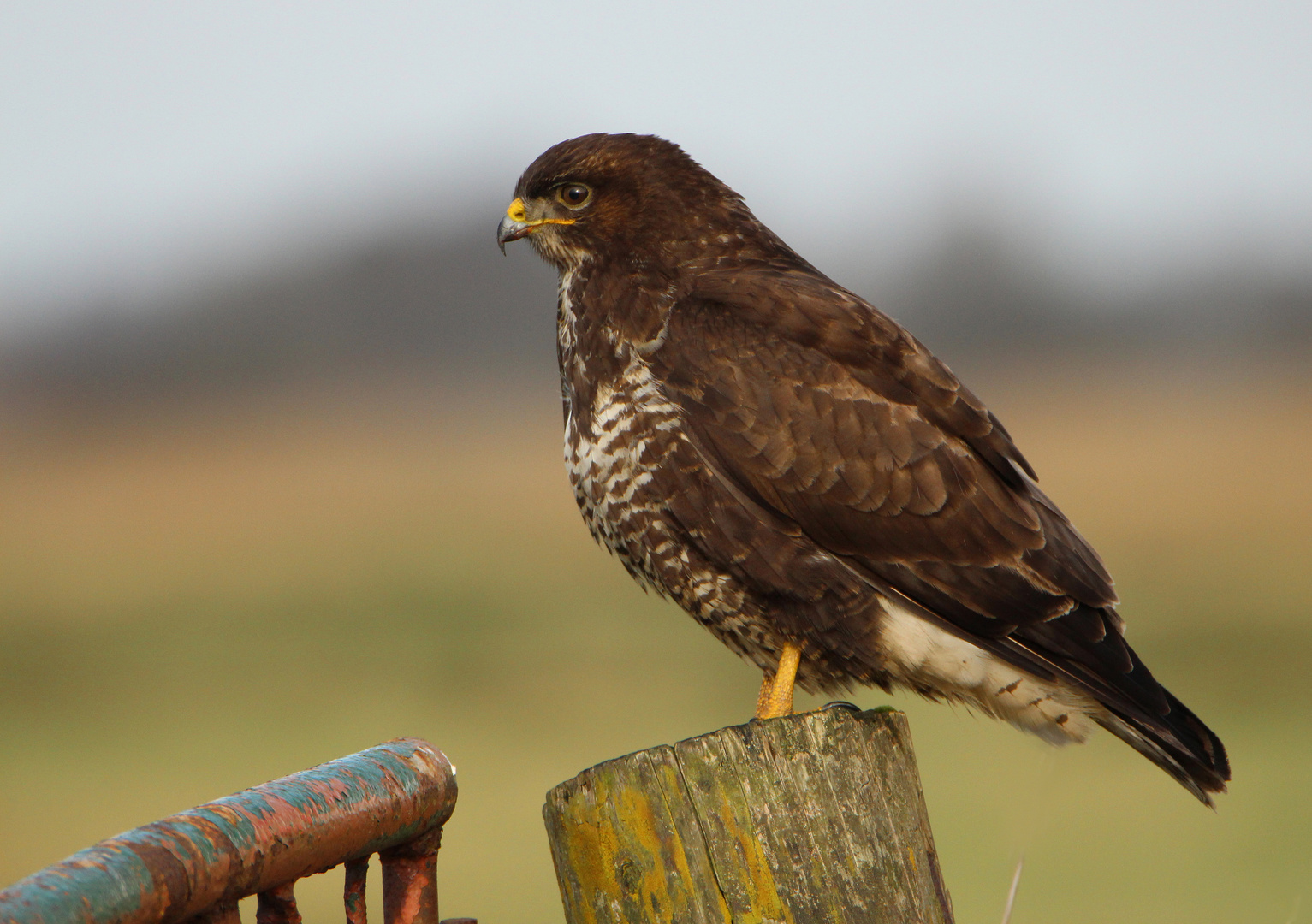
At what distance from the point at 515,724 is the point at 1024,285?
34.6 metres

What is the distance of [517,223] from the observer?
4.29 m

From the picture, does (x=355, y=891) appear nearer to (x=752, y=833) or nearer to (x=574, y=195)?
(x=752, y=833)

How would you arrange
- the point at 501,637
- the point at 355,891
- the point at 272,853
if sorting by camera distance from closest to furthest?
the point at 272,853, the point at 355,891, the point at 501,637

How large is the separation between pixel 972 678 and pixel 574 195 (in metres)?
1.81

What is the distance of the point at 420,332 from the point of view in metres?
38.4

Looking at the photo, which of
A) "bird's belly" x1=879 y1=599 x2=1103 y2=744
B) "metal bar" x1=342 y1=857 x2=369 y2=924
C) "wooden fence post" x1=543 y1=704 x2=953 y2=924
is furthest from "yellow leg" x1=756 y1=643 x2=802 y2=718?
"metal bar" x1=342 y1=857 x2=369 y2=924

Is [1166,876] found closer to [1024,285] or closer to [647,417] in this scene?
[647,417]

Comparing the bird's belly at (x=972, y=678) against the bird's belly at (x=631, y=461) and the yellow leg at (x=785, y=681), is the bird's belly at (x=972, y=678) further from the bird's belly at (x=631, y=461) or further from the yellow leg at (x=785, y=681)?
the bird's belly at (x=631, y=461)

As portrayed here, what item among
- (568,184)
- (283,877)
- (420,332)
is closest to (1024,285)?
(420,332)

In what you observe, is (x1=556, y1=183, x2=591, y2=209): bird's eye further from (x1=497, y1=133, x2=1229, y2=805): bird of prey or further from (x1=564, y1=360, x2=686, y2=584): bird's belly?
(x1=564, y1=360, x2=686, y2=584): bird's belly

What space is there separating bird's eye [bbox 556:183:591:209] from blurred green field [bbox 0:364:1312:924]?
205 centimetres

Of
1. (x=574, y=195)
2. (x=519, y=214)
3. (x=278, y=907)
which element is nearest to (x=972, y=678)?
(x=574, y=195)

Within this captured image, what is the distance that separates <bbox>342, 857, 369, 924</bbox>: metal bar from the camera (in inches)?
74.3

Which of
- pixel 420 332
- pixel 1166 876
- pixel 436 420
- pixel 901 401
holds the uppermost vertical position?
pixel 420 332
